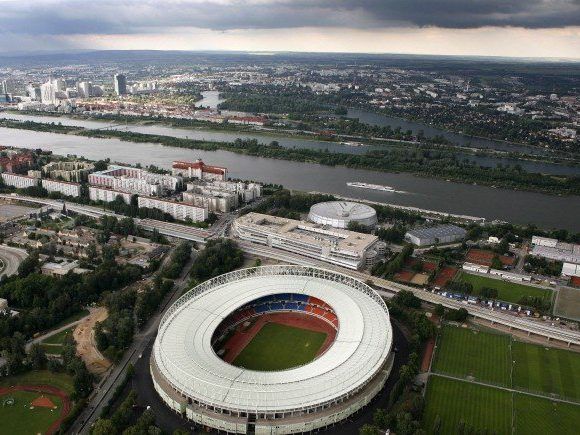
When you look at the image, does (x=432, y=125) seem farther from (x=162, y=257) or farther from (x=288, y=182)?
(x=162, y=257)

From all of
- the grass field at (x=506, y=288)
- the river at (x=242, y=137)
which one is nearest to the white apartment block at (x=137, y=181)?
the river at (x=242, y=137)

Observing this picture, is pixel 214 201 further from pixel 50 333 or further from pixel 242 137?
pixel 242 137

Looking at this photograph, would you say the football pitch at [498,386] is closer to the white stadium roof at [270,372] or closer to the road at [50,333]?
the white stadium roof at [270,372]

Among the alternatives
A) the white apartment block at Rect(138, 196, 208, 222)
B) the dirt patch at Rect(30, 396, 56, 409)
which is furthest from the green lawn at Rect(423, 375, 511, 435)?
the white apartment block at Rect(138, 196, 208, 222)

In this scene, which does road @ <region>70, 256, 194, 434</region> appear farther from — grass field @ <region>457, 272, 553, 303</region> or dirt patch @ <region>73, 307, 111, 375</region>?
grass field @ <region>457, 272, 553, 303</region>

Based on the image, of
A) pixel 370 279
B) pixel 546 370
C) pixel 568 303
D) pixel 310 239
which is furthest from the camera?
pixel 310 239

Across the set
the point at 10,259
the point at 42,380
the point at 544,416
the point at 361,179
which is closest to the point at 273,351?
the point at 42,380
